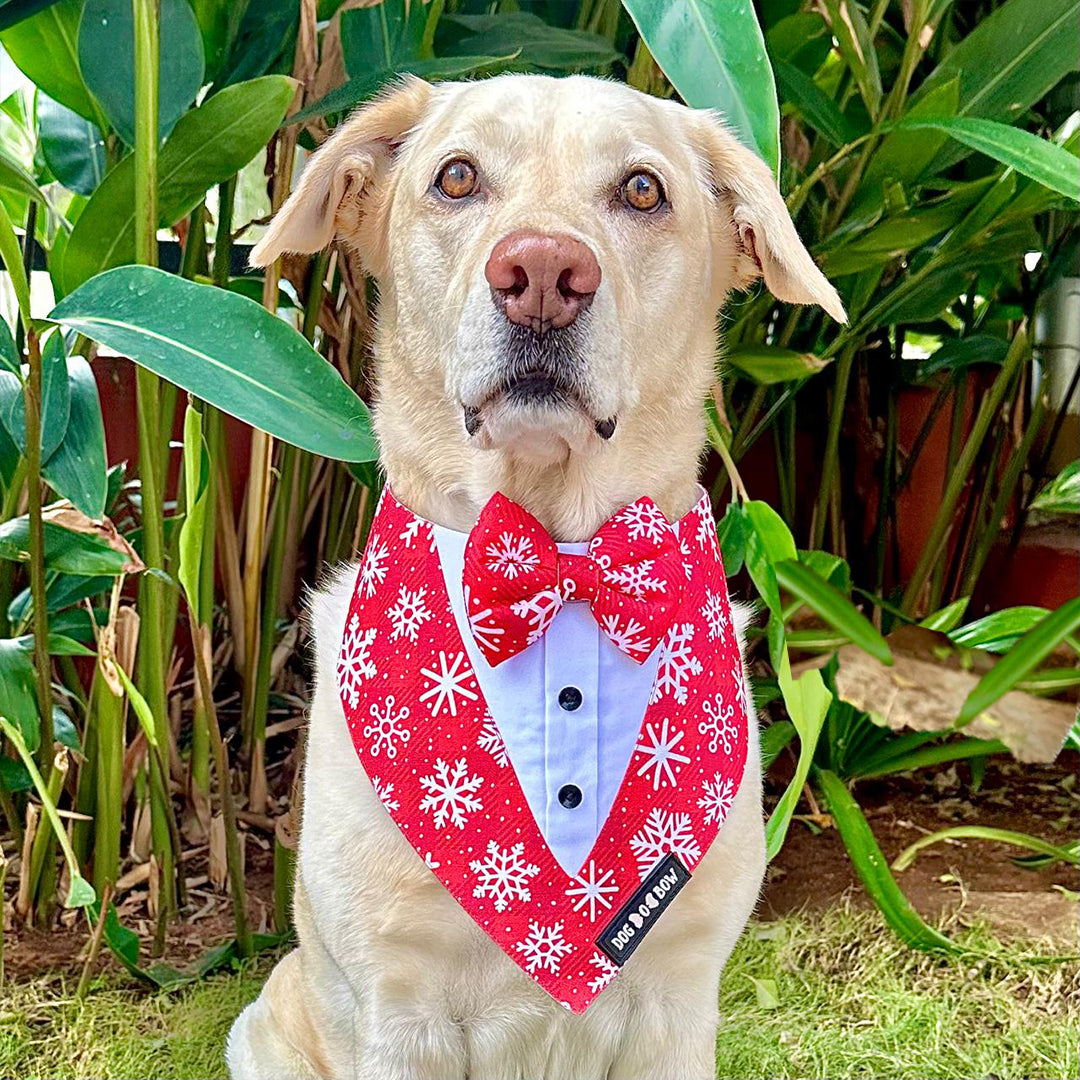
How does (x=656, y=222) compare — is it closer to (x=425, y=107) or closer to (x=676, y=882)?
(x=425, y=107)

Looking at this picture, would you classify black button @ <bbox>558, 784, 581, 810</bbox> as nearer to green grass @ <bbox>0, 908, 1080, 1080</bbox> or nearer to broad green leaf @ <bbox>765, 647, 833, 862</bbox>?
broad green leaf @ <bbox>765, 647, 833, 862</bbox>

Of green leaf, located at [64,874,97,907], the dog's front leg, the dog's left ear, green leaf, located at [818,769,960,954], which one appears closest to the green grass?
green leaf, located at [818,769,960,954]

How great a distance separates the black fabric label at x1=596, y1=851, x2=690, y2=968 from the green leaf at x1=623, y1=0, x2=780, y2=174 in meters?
0.54

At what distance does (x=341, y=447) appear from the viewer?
920mm

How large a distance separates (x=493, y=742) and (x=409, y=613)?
0.38 feet

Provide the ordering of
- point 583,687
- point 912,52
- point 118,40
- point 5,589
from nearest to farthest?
1. point 583,687
2. point 118,40
3. point 912,52
4. point 5,589

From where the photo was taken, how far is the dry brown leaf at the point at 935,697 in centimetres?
72

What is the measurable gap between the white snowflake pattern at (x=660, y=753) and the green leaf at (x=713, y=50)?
44 centimetres

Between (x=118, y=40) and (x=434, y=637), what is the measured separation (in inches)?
24.6

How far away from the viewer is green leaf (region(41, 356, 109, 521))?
110 centimetres

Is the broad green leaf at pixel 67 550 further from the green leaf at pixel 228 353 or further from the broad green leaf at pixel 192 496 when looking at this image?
the green leaf at pixel 228 353

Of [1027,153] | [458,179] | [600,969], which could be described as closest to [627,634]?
[600,969]

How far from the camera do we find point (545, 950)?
35.1 inches

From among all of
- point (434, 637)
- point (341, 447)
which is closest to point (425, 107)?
point (341, 447)
